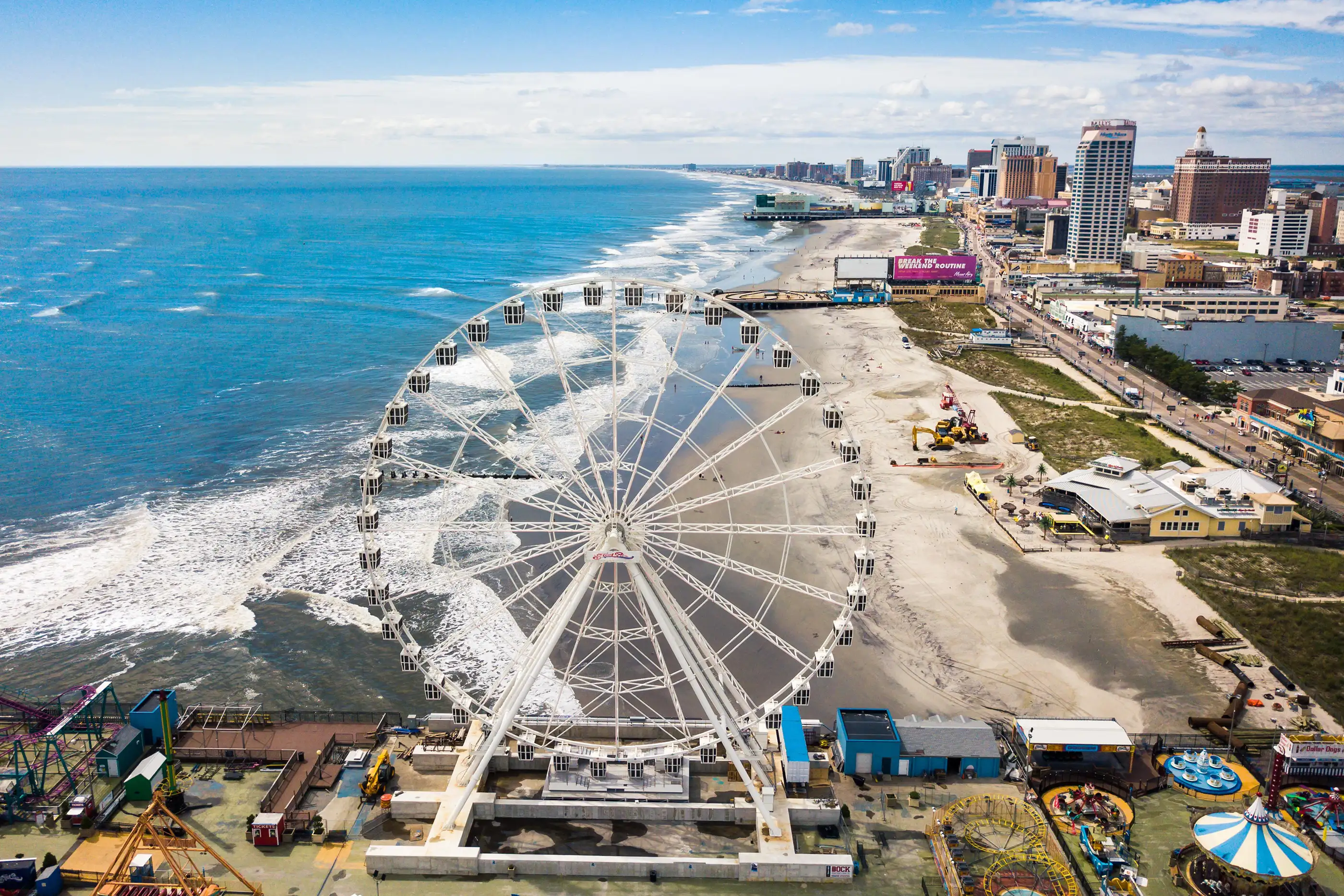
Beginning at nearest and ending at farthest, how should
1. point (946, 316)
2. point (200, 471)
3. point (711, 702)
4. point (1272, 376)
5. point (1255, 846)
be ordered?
1. point (1255, 846)
2. point (711, 702)
3. point (200, 471)
4. point (1272, 376)
5. point (946, 316)

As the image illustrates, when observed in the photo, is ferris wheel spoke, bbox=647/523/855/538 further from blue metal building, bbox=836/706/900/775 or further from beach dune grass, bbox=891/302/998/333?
beach dune grass, bbox=891/302/998/333

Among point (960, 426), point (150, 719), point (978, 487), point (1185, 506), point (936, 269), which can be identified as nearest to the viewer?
point (150, 719)

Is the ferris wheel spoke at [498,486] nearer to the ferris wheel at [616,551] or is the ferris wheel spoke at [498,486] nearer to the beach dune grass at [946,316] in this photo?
the ferris wheel at [616,551]

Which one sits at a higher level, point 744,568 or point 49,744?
point 744,568

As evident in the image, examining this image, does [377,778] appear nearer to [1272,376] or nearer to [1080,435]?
[1080,435]

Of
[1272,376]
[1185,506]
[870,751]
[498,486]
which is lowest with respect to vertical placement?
[870,751]

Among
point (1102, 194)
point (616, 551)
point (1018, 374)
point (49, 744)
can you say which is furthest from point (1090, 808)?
point (1102, 194)

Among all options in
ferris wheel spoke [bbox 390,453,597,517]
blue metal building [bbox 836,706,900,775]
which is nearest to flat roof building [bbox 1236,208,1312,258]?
blue metal building [bbox 836,706,900,775]
